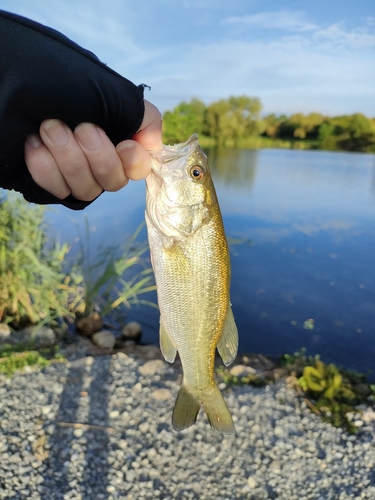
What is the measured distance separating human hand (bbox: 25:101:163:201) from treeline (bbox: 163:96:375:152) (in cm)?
3181

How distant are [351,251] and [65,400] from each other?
682cm

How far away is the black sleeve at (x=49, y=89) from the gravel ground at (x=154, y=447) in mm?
2470

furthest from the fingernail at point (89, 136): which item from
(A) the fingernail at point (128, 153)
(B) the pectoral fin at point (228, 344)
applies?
(B) the pectoral fin at point (228, 344)

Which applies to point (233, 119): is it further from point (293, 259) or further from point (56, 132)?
point (56, 132)

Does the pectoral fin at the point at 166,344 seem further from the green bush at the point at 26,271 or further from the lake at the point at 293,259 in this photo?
the lake at the point at 293,259

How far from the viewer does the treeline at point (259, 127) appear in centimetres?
3362

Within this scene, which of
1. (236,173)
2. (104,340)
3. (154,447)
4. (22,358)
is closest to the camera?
(154,447)

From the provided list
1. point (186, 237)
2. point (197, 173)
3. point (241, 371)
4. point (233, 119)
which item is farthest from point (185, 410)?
point (233, 119)

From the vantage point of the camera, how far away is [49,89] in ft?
4.50

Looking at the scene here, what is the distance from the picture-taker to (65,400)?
12.5 ft

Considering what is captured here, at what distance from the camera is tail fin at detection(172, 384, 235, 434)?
2.04 meters

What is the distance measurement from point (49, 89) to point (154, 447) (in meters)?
2.99

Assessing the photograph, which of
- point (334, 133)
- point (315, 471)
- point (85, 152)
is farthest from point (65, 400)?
point (334, 133)

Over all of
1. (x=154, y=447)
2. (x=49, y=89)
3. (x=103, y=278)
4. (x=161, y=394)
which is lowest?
(x=154, y=447)
